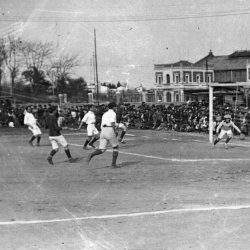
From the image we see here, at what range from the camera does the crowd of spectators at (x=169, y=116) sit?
1028 inches

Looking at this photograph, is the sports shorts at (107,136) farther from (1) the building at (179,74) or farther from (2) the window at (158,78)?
(2) the window at (158,78)

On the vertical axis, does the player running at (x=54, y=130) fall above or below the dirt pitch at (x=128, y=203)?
above

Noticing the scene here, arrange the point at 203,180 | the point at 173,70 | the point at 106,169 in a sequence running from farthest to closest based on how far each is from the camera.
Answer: the point at 173,70 → the point at 106,169 → the point at 203,180

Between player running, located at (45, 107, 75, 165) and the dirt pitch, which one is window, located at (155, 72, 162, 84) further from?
player running, located at (45, 107, 75, 165)

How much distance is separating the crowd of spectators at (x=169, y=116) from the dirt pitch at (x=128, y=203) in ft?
26.7

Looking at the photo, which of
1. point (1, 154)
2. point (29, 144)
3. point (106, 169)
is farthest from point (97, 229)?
point (29, 144)

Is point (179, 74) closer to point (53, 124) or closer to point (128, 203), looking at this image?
point (53, 124)

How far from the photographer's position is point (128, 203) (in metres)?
9.66

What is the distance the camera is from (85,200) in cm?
1003

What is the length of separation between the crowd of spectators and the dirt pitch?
814 centimetres

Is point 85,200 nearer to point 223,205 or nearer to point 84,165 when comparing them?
point 223,205

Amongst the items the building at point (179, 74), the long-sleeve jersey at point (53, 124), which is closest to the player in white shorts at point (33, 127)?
the long-sleeve jersey at point (53, 124)

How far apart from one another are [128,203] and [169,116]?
22060mm

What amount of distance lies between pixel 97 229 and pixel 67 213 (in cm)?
127
